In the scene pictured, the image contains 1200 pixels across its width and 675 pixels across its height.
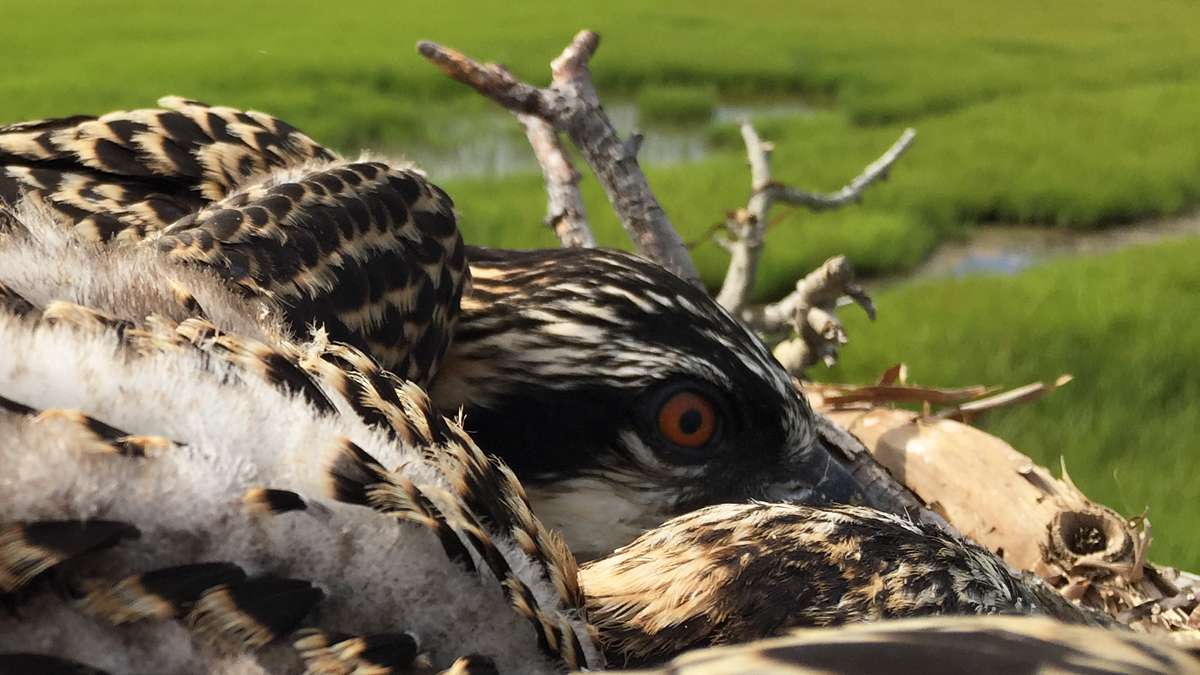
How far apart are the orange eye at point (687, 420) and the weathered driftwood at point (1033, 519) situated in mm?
483

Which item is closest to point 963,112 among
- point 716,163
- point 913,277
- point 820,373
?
point 716,163

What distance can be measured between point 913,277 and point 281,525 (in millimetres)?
4960

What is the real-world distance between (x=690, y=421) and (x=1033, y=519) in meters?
0.60

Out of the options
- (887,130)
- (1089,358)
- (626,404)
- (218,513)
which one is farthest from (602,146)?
(887,130)

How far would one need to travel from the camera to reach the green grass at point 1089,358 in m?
3.02

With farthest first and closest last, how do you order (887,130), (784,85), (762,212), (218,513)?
(784,85), (887,130), (762,212), (218,513)

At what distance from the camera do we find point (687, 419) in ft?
4.60

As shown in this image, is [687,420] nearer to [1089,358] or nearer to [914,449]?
[914,449]

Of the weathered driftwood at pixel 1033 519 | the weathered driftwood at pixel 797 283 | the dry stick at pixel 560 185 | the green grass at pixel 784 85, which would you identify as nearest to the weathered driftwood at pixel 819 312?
the weathered driftwood at pixel 797 283

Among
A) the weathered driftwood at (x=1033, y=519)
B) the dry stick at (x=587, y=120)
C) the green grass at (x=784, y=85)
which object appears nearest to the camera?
the weathered driftwood at (x=1033, y=519)

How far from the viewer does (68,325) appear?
66cm

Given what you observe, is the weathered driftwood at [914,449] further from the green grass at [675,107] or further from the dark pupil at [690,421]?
the green grass at [675,107]

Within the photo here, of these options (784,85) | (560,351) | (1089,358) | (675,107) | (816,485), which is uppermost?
(560,351)

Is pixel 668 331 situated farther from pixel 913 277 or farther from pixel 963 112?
pixel 963 112
